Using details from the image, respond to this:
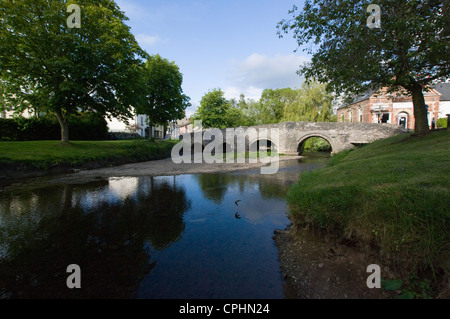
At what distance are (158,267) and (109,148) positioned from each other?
18.1 meters

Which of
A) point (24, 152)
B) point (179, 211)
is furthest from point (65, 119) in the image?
point (179, 211)

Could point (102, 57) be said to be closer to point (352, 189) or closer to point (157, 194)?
point (157, 194)

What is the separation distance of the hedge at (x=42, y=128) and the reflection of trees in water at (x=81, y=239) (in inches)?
553

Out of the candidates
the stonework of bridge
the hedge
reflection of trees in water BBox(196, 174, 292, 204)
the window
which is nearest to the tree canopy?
the stonework of bridge

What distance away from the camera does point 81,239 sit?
209 inches

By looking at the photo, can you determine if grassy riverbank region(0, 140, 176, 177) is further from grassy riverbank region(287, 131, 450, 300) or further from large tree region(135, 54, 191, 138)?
grassy riverbank region(287, 131, 450, 300)

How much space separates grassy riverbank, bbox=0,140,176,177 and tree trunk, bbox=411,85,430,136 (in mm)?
19853

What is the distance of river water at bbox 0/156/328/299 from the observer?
364cm

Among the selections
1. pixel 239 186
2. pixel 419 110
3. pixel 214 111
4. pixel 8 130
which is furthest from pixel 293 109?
pixel 8 130

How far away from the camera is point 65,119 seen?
18.3m

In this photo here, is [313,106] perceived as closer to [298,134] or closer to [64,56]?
[298,134]

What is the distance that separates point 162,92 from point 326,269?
28145 mm

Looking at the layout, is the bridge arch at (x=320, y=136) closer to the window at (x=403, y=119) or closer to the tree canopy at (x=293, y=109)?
the tree canopy at (x=293, y=109)

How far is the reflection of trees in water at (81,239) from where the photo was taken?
3676 mm
